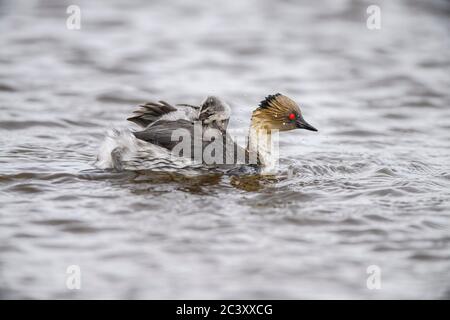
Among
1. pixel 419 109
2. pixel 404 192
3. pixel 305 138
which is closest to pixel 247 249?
pixel 404 192

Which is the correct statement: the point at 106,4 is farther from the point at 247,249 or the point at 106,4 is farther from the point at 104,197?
the point at 247,249

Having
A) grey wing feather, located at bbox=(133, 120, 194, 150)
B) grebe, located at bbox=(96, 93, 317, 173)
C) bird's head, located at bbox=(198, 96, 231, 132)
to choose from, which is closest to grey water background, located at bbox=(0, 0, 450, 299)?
grebe, located at bbox=(96, 93, 317, 173)

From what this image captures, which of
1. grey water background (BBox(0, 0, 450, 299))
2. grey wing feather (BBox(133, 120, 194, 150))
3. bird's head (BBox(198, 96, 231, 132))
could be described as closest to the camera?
grey water background (BBox(0, 0, 450, 299))

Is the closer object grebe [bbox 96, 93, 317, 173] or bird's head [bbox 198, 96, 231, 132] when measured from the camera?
grebe [bbox 96, 93, 317, 173]

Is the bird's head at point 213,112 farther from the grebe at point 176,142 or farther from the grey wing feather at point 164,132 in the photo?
the grey wing feather at point 164,132

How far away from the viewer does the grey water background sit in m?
4.94

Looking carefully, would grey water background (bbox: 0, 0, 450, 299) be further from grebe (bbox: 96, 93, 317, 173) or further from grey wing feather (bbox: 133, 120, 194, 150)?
grey wing feather (bbox: 133, 120, 194, 150)

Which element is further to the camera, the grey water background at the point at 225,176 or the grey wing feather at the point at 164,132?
the grey wing feather at the point at 164,132

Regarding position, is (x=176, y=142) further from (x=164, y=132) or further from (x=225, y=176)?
(x=225, y=176)

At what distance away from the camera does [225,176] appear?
6.75 metres

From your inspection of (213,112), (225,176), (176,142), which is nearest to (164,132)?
(176,142)

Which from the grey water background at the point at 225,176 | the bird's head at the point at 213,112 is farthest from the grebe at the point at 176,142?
the grey water background at the point at 225,176

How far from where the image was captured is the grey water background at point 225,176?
4938mm

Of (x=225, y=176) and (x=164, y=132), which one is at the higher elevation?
(x=164, y=132)
